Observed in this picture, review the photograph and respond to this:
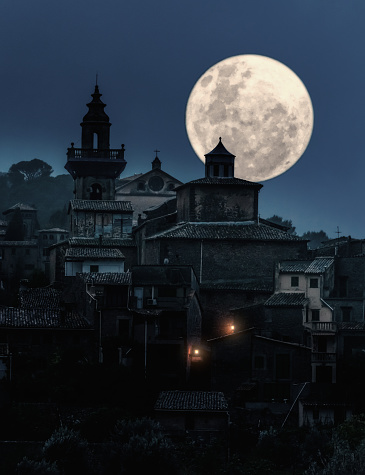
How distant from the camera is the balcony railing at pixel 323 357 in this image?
179ft

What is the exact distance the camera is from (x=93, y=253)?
6550cm

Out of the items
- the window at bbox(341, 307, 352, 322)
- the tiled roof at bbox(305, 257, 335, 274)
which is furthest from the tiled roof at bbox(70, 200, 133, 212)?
the window at bbox(341, 307, 352, 322)

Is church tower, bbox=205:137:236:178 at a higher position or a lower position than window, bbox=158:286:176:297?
higher

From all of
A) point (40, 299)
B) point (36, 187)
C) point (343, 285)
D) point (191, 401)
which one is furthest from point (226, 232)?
point (36, 187)

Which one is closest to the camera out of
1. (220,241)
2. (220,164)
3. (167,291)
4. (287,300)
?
(167,291)

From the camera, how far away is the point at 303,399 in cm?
5156

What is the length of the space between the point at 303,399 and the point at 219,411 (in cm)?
500

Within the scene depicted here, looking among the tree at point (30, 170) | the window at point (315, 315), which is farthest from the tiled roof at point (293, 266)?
the tree at point (30, 170)

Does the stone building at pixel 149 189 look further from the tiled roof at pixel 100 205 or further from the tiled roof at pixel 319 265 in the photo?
the tiled roof at pixel 319 265

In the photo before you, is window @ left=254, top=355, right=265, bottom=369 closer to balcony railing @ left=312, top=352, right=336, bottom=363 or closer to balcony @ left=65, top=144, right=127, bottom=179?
balcony railing @ left=312, top=352, right=336, bottom=363

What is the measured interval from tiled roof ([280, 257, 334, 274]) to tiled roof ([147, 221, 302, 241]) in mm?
2622

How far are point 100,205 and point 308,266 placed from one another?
1739 cm

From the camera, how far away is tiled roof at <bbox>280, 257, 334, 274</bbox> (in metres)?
62.1

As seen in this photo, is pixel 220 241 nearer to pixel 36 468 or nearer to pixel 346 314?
pixel 346 314
